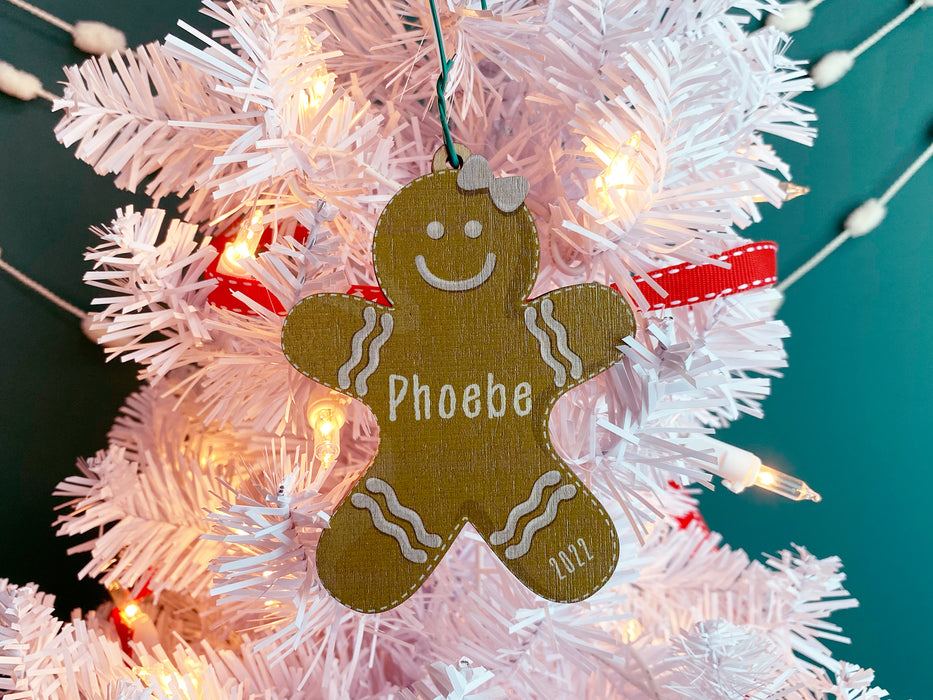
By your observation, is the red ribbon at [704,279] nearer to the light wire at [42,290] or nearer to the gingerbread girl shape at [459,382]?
the gingerbread girl shape at [459,382]

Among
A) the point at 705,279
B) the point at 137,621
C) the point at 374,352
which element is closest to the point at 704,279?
the point at 705,279

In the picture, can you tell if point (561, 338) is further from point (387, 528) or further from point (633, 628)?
point (633, 628)

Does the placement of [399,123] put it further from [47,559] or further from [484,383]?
[47,559]

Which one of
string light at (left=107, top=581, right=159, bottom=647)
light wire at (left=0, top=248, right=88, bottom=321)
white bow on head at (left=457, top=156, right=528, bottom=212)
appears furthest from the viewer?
light wire at (left=0, top=248, right=88, bottom=321)

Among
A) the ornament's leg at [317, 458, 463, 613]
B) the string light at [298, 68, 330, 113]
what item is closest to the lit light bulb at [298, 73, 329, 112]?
the string light at [298, 68, 330, 113]

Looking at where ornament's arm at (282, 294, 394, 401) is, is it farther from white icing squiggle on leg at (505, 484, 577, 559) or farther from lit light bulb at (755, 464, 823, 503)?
lit light bulb at (755, 464, 823, 503)
